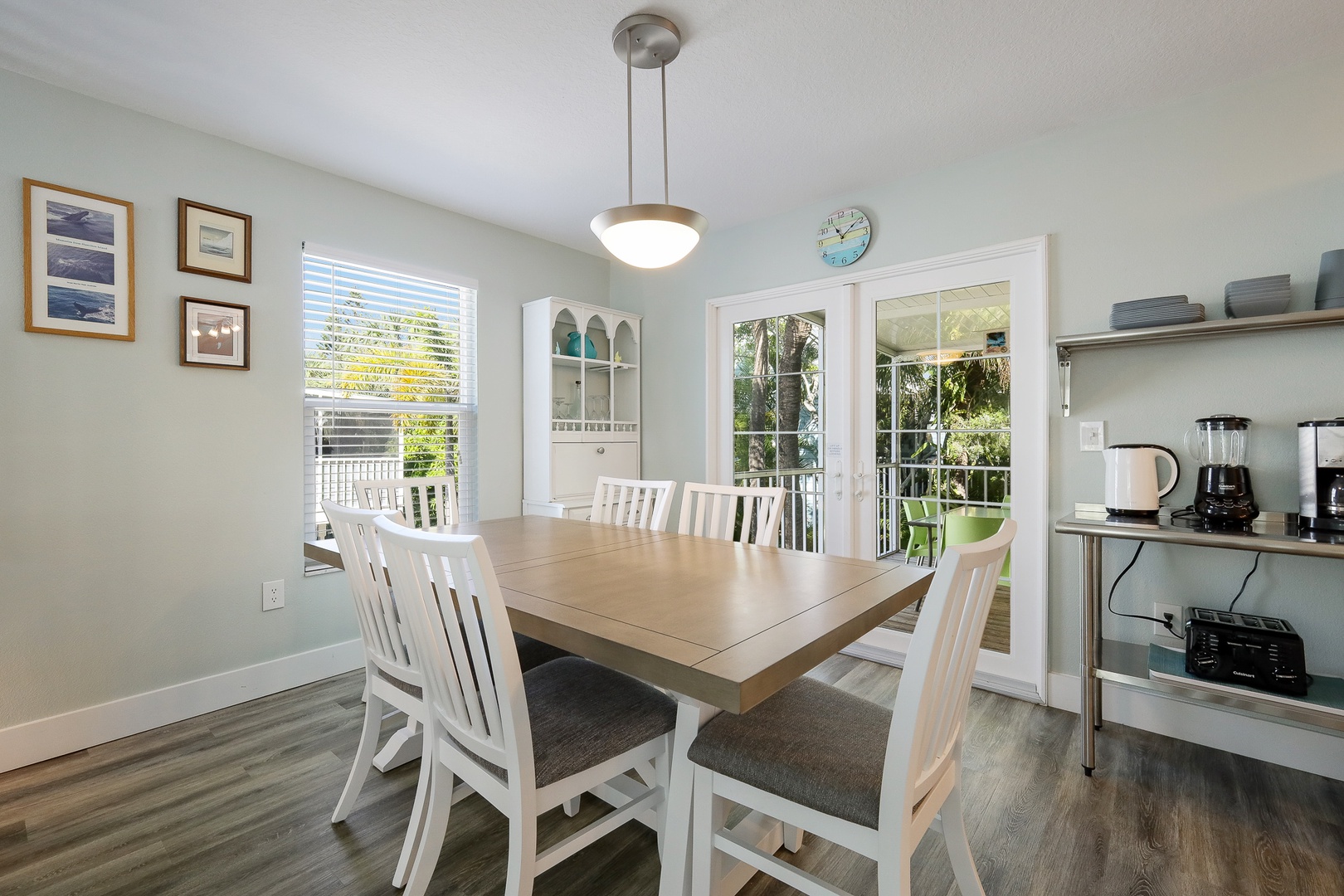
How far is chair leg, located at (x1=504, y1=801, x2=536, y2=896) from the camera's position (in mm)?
1172

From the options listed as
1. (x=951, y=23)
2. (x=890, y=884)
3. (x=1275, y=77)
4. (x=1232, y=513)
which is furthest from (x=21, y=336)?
(x=1275, y=77)

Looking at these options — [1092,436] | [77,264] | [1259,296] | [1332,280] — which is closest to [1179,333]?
[1259,296]

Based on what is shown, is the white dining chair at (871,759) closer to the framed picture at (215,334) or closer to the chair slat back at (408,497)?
the chair slat back at (408,497)

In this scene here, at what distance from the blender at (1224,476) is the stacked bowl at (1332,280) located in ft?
1.38

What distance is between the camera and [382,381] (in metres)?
3.17

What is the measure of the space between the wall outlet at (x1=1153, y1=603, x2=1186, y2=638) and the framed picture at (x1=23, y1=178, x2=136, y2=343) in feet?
13.8

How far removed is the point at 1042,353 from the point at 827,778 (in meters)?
2.25

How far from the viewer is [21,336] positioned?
2.16m

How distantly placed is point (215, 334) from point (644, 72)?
210 cm

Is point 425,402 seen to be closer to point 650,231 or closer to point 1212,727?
point 650,231

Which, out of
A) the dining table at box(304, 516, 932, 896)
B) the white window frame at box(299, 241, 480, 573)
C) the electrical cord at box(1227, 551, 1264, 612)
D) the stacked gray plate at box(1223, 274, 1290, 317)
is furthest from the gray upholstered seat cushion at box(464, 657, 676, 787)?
the stacked gray plate at box(1223, 274, 1290, 317)

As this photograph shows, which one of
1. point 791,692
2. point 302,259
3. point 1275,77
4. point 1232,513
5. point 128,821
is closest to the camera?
point 791,692

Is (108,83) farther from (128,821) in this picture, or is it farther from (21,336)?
(128,821)

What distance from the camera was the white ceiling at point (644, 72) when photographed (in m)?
1.83
